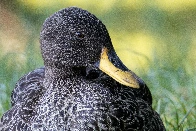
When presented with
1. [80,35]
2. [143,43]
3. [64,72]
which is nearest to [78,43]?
[80,35]

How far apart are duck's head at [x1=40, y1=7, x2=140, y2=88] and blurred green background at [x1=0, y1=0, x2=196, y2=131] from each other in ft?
3.40

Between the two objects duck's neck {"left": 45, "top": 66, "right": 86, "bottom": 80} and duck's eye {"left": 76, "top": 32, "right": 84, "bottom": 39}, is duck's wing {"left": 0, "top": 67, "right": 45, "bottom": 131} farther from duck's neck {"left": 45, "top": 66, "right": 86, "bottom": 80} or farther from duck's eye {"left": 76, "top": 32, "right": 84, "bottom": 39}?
duck's eye {"left": 76, "top": 32, "right": 84, "bottom": 39}

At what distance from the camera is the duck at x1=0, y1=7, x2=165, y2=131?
3.96 m

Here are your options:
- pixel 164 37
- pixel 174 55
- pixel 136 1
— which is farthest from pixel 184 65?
pixel 136 1

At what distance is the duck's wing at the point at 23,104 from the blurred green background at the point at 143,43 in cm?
76

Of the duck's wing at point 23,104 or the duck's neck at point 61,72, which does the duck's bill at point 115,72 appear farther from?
the duck's wing at point 23,104

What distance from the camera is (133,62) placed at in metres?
6.65

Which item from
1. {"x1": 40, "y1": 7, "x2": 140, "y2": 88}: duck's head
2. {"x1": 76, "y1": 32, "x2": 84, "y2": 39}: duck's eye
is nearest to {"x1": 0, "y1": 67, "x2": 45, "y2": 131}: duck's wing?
{"x1": 40, "y1": 7, "x2": 140, "y2": 88}: duck's head

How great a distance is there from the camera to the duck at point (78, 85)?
3963 millimetres

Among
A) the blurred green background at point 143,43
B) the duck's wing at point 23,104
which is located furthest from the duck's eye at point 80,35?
Answer: the blurred green background at point 143,43

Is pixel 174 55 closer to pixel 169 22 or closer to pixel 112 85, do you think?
pixel 169 22

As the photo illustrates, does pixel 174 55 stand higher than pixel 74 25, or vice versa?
pixel 174 55

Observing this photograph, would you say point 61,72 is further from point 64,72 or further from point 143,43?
point 143,43

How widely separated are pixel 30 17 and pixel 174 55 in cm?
225
